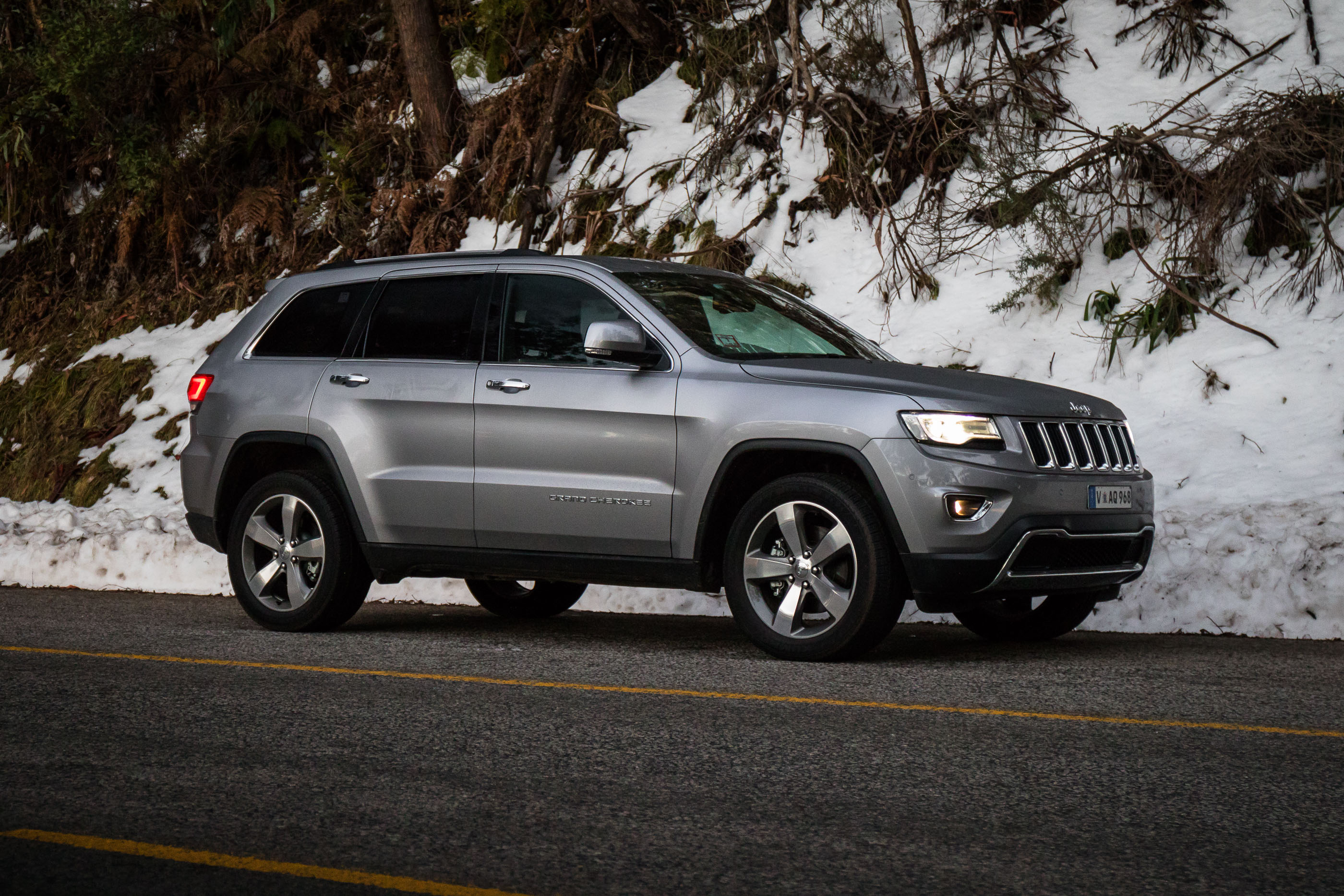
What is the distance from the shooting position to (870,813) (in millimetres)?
4164

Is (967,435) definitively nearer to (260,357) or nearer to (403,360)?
(403,360)

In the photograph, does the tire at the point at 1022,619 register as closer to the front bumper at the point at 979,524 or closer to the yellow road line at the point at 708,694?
the front bumper at the point at 979,524

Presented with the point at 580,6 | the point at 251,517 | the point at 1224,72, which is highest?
the point at 580,6

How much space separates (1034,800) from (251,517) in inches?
212

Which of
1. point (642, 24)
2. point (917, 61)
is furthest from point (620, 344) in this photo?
point (642, 24)

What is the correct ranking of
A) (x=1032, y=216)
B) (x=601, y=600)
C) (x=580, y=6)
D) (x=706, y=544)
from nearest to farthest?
(x=706, y=544), (x=601, y=600), (x=1032, y=216), (x=580, y=6)

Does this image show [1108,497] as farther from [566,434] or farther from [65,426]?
[65,426]

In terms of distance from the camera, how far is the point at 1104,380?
1181 centimetres

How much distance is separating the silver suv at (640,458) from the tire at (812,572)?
1 cm

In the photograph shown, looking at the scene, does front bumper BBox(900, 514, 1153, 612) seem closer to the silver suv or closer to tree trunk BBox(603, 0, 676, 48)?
the silver suv

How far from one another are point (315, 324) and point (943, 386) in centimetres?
376

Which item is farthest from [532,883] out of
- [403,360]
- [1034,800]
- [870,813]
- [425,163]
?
[425,163]

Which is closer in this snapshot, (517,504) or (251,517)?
(517,504)

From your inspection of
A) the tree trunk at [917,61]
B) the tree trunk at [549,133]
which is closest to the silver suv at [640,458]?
the tree trunk at [917,61]
